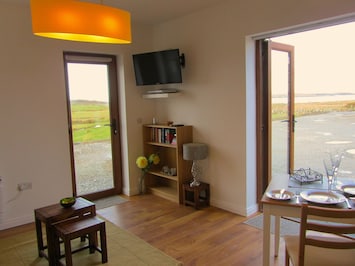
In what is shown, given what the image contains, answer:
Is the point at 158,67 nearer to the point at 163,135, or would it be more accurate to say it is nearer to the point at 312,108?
the point at 163,135

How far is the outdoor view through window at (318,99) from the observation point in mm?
3219

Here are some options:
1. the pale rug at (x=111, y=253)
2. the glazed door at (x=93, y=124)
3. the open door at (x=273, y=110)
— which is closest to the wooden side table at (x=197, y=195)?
the open door at (x=273, y=110)

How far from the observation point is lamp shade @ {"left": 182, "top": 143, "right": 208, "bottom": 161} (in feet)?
12.4

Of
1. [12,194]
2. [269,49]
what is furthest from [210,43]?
[12,194]

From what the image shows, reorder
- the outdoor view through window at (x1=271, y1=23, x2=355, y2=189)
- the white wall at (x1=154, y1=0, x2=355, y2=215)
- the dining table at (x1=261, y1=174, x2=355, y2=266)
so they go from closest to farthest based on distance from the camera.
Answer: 1. the dining table at (x1=261, y1=174, x2=355, y2=266)
2. the outdoor view through window at (x1=271, y1=23, x2=355, y2=189)
3. the white wall at (x1=154, y1=0, x2=355, y2=215)

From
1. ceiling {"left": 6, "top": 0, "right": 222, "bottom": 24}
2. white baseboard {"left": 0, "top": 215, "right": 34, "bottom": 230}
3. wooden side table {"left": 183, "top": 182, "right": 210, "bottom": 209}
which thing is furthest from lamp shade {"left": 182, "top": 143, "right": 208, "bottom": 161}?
white baseboard {"left": 0, "top": 215, "right": 34, "bottom": 230}

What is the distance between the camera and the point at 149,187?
4730 millimetres

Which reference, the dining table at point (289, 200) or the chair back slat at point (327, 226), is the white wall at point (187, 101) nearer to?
the dining table at point (289, 200)

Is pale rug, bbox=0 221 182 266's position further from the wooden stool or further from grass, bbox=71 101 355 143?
grass, bbox=71 101 355 143

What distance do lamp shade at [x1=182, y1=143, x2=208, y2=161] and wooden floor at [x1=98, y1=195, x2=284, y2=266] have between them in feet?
2.28

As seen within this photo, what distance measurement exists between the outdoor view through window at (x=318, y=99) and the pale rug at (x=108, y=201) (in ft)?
7.36

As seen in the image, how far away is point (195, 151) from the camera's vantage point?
3779 millimetres

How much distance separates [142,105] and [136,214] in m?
1.73

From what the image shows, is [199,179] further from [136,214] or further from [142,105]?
[142,105]
